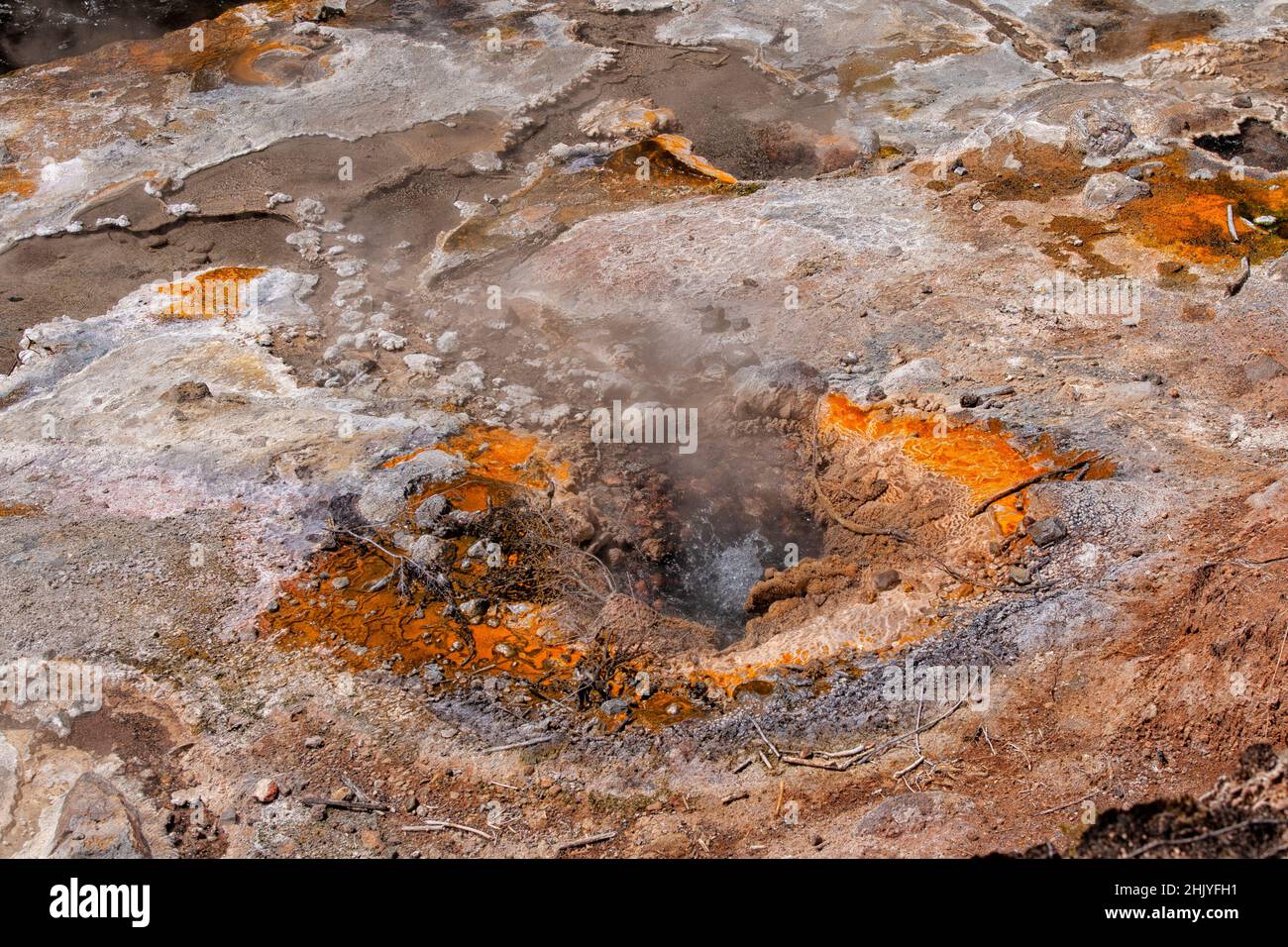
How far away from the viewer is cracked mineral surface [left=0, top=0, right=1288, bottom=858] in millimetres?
4855

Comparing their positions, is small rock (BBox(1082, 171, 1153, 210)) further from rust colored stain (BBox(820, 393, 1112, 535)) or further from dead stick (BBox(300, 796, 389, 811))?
dead stick (BBox(300, 796, 389, 811))

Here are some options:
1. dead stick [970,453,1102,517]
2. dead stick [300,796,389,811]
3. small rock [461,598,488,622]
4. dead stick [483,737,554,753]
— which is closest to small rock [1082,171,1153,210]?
dead stick [970,453,1102,517]

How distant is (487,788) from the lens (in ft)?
16.4

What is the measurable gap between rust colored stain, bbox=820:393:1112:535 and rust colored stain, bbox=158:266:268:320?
22.7 ft

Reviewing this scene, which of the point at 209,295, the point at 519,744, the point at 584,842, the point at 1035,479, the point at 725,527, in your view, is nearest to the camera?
the point at 584,842

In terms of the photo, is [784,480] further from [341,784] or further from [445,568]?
[341,784]

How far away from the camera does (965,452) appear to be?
6801mm

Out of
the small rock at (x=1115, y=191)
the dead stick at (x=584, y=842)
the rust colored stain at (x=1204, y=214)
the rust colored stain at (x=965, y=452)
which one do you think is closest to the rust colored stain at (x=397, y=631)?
the dead stick at (x=584, y=842)

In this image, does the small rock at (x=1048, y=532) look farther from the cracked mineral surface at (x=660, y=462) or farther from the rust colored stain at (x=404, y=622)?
the rust colored stain at (x=404, y=622)

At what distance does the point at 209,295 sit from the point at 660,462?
6.05 meters

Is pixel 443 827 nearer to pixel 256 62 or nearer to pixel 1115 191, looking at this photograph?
pixel 1115 191

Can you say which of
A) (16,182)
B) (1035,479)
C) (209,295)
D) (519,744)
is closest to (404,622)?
(519,744)

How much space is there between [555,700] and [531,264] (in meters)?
5.94
